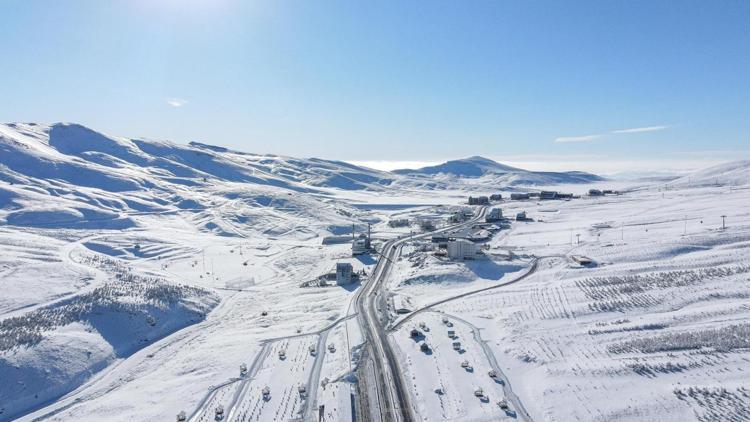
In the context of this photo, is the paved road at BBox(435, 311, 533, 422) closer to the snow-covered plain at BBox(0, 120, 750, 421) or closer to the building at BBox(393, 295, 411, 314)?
the snow-covered plain at BBox(0, 120, 750, 421)

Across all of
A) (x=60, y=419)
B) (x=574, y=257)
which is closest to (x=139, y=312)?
(x=60, y=419)

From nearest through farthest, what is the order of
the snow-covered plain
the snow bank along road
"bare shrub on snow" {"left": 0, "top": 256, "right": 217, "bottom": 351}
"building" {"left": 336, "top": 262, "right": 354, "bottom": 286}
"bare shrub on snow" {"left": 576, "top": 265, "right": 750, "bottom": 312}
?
the snow bank along road
the snow-covered plain
"bare shrub on snow" {"left": 0, "top": 256, "right": 217, "bottom": 351}
"bare shrub on snow" {"left": 576, "top": 265, "right": 750, "bottom": 312}
"building" {"left": 336, "top": 262, "right": 354, "bottom": 286}

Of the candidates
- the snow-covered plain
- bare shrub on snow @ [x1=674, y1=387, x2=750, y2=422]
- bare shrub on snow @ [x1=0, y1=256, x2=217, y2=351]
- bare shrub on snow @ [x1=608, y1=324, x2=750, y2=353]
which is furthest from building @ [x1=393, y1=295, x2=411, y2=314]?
bare shrub on snow @ [x1=674, y1=387, x2=750, y2=422]

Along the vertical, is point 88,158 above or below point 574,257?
above

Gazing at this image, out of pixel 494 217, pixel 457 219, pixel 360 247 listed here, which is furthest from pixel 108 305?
pixel 494 217

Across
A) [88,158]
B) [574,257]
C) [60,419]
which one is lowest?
[60,419]

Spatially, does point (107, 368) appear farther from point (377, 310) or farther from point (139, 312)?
point (377, 310)
